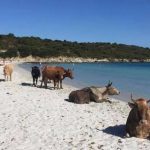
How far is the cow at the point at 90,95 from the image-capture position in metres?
17.9

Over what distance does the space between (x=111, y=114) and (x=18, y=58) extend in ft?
360

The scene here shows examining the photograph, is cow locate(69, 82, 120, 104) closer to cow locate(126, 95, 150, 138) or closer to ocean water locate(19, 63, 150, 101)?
ocean water locate(19, 63, 150, 101)

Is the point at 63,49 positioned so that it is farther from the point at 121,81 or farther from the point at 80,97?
the point at 80,97

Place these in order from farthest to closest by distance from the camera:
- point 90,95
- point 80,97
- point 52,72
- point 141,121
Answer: point 52,72
point 90,95
point 80,97
point 141,121

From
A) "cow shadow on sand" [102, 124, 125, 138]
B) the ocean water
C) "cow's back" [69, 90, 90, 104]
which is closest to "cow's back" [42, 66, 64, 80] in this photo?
the ocean water

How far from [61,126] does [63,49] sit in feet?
454

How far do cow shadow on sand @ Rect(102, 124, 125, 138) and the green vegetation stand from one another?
362ft

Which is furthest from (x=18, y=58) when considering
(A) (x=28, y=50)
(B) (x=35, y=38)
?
(B) (x=35, y=38)

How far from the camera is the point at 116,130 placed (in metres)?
12.1

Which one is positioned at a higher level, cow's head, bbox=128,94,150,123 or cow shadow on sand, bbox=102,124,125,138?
cow's head, bbox=128,94,150,123

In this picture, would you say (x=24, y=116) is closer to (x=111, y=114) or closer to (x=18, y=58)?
(x=111, y=114)

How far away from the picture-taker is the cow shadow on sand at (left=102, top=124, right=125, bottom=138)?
11555 mm

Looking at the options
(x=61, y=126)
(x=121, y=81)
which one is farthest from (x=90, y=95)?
(x=121, y=81)

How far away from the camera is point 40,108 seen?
15539 mm
